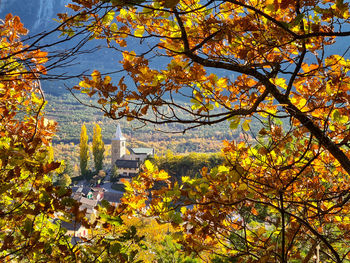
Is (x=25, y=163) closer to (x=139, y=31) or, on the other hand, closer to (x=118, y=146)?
(x=139, y=31)

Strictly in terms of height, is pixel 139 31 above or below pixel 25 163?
above

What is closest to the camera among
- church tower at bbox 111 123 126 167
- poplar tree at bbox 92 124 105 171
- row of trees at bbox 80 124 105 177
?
row of trees at bbox 80 124 105 177

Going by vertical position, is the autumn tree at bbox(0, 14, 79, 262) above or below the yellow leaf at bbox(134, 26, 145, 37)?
below

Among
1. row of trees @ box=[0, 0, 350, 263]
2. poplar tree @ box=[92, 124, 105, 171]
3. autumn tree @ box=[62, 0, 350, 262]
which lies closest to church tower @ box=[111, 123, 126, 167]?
poplar tree @ box=[92, 124, 105, 171]

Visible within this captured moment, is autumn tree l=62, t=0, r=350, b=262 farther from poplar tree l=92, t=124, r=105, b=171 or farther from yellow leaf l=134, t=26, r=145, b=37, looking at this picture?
poplar tree l=92, t=124, r=105, b=171

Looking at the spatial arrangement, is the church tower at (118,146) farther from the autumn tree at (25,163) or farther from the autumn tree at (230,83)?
the autumn tree at (230,83)

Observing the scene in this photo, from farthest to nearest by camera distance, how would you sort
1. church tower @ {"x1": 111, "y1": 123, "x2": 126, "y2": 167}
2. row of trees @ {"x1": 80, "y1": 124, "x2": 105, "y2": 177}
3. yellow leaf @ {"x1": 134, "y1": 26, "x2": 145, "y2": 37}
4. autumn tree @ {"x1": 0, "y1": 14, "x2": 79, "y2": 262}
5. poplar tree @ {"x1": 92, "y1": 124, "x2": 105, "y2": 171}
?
1. church tower @ {"x1": 111, "y1": 123, "x2": 126, "y2": 167}
2. poplar tree @ {"x1": 92, "y1": 124, "x2": 105, "y2": 171}
3. row of trees @ {"x1": 80, "y1": 124, "x2": 105, "y2": 177}
4. yellow leaf @ {"x1": 134, "y1": 26, "x2": 145, "y2": 37}
5. autumn tree @ {"x1": 0, "y1": 14, "x2": 79, "y2": 262}

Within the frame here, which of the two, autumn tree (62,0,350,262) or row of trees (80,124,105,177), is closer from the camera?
autumn tree (62,0,350,262)

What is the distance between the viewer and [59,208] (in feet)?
3.47

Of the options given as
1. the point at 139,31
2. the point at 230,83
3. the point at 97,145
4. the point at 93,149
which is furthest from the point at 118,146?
the point at 139,31

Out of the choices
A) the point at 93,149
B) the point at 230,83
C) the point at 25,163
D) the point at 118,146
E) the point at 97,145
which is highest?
the point at 118,146

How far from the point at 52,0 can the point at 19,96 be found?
14541 centimetres

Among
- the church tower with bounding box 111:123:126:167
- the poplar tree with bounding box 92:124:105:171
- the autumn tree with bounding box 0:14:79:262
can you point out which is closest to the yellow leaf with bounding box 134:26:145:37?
the autumn tree with bounding box 0:14:79:262

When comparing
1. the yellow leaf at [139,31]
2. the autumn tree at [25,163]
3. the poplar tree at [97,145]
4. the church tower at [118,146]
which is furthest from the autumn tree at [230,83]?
the church tower at [118,146]
